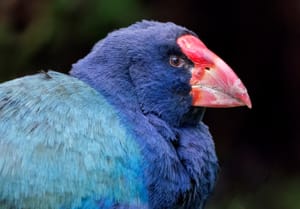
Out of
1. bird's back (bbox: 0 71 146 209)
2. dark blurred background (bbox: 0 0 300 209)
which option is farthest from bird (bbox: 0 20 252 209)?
dark blurred background (bbox: 0 0 300 209)

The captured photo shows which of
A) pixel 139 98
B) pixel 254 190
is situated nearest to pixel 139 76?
pixel 139 98

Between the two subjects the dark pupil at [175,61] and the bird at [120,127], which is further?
the dark pupil at [175,61]

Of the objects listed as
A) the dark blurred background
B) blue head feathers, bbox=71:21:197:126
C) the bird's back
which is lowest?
the dark blurred background

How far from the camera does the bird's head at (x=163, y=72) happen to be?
8.89ft

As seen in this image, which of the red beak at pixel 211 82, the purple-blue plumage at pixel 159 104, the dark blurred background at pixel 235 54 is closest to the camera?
the purple-blue plumage at pixel 159 104

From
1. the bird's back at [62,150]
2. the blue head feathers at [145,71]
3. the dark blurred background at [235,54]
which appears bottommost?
the dark blurred background at [235,54]

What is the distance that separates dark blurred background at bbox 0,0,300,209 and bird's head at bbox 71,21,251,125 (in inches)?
48.0

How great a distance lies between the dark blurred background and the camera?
13.4 ft

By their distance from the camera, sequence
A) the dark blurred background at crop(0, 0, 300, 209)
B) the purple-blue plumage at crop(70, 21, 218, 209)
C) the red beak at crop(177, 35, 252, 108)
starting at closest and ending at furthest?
1. the purple-blue plumage at crop(70, 21, 218, 209)
2. the red beak at crop(177, 35, 252, 108)
3. the dark blurred background at crop(0, 0, 300, 209)

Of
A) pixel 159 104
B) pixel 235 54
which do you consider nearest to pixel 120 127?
pixel 159 104

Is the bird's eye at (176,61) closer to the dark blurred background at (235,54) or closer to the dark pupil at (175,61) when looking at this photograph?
the dark pupil at (175,61)

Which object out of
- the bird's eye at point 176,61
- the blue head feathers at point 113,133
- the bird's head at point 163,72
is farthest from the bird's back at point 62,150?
the bird's eye at point 176,61

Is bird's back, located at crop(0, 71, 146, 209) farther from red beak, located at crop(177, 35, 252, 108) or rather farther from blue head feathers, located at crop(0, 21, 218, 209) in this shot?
red beak, located at crop(177, 35, 252, 108)

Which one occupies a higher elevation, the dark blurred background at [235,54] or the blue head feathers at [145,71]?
the blue head feathers at [145,71]
